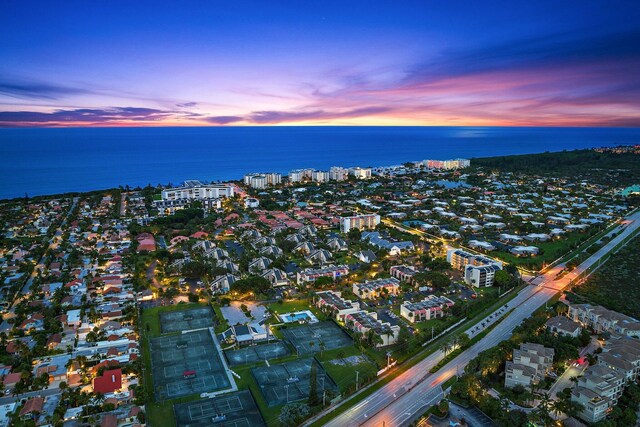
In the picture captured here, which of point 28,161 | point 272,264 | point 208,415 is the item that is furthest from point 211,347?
point 28,161

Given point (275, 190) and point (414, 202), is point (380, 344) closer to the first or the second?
point (414, 202)

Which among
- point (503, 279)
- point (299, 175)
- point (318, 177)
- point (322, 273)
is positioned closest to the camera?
point (503, 279)

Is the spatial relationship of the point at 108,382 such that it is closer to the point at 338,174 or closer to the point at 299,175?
the point at 299,175

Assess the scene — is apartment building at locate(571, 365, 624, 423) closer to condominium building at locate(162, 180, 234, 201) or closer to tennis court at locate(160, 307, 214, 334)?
tennis court at locate(160, 307, 214, 334)

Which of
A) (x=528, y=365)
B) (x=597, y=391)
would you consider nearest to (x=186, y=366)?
(x=528, y=365)

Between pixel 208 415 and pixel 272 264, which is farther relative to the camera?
pixel 272 264
